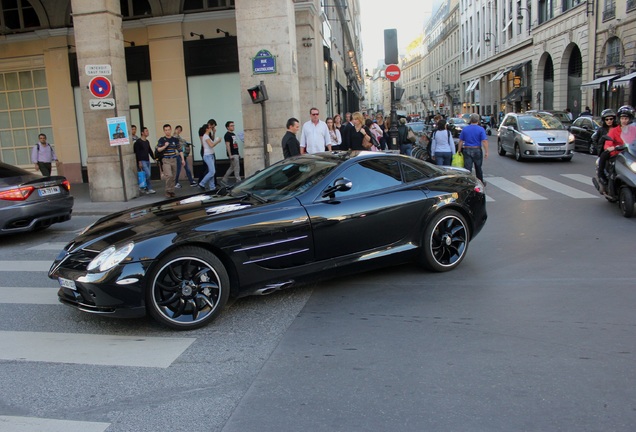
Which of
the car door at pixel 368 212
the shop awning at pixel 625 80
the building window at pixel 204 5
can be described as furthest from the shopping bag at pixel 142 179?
the shop awning at pixel 625 80

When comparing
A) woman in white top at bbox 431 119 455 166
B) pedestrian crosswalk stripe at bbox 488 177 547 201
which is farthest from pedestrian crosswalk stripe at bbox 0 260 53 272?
woman in white top at bbox 431 119 455 166

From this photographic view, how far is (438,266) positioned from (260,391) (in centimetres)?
318

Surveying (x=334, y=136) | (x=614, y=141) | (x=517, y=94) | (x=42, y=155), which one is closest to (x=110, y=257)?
(x=614, y=141)

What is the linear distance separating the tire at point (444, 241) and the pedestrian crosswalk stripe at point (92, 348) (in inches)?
112

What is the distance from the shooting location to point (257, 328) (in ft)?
15.6

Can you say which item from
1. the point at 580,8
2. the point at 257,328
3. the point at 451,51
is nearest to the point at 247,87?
the point at 257,328

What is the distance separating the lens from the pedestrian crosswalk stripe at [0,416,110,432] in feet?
10.5

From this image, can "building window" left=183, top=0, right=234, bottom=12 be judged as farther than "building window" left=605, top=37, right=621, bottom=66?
No

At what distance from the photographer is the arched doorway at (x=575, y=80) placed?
38.4 metres

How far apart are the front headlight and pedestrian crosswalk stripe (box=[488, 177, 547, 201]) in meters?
9.14

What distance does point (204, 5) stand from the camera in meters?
17.4

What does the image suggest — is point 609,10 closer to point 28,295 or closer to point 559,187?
point 559,187

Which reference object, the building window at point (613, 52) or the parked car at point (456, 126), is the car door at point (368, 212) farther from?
the building window at point (613, 52)

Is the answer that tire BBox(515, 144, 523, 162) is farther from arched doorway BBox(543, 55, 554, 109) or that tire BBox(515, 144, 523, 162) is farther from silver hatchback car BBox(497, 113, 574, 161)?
arched doorway BBox(543, 55, 554, 109)
